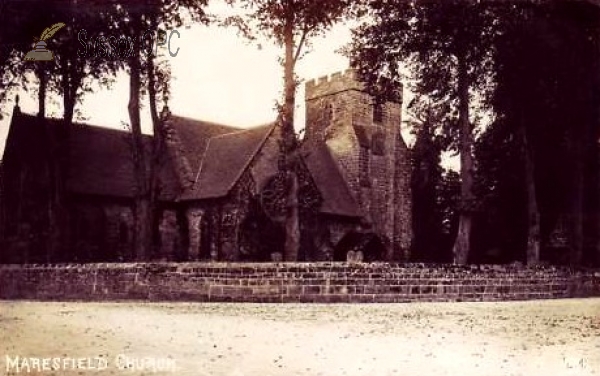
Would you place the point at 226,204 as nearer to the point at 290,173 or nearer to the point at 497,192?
the point at 290,173

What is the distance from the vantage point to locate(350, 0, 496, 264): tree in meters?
21.2

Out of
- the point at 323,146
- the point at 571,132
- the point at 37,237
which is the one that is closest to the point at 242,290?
the point at 571,132

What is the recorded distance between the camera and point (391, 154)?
42.9m

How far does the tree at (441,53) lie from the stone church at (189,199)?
549 cm

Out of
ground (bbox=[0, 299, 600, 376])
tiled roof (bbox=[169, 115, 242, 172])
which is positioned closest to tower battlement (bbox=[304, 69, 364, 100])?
tiled roof (bbox=[169, 115, 242, 172])

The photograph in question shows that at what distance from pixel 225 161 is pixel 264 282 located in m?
18.6

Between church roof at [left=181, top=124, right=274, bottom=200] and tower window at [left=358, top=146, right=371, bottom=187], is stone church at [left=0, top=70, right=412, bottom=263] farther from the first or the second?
tower window at [left=358, top=146, right=371, bottom=187]

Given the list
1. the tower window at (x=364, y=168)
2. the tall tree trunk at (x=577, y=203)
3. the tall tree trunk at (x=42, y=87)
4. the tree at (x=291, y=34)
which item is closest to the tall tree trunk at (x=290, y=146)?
the tree at (x=291, y=34)

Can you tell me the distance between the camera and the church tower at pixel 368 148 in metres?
40.5

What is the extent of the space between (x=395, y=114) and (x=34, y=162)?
22416mm

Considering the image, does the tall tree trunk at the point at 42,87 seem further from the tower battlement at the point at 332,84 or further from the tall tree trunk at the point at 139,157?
the tower battlement at the point at 332,84

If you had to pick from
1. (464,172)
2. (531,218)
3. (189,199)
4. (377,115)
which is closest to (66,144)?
(189,199)

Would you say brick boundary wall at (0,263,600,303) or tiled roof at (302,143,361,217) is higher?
tiled roof at (302,143,361,217)

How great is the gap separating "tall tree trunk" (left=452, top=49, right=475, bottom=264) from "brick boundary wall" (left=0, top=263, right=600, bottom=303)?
7.91 feet
